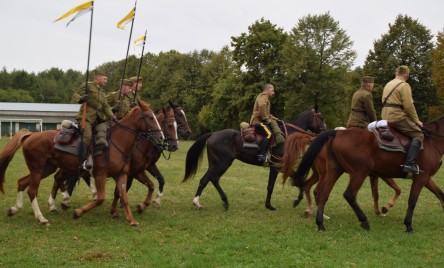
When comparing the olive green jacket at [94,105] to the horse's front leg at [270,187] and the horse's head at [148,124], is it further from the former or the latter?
the horse's front leg at [270,187]

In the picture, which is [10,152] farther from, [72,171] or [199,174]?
[199,174]

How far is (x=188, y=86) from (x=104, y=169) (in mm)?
70389

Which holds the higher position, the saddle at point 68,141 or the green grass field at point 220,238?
the saddle at point 68,141

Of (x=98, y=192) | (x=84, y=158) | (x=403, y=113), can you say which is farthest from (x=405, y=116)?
(x=84, y=158)

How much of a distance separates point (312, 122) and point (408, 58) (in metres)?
38.4

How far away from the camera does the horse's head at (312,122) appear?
1376 cm

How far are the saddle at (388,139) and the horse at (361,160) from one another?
4.7 inches

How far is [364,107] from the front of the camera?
1154cm

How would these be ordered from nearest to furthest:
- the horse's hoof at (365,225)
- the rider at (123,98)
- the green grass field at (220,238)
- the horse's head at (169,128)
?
1. the green grass field at (220,238)
2. the horse's hoof at (365,225)
3. the horse's head at (169,128)
4. the rider at (123,98)

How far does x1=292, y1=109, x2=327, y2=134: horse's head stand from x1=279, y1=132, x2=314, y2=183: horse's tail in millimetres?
2554

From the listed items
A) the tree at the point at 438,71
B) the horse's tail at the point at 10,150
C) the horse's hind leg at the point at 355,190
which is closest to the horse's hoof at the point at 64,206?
the horse's tail at the point at 10,150

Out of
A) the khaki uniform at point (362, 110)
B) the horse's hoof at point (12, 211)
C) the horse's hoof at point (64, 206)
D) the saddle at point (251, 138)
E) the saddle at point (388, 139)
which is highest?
the khaki uniform at point (362, 110)

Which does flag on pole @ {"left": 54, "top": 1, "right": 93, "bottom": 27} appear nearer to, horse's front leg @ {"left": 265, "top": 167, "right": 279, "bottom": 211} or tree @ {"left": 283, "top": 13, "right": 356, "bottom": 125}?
horse's front leg @ {"left": 265, "top": 167, "right": 279, "bottom": 211}

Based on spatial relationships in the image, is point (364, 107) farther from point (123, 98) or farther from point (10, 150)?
point (10, 150)
